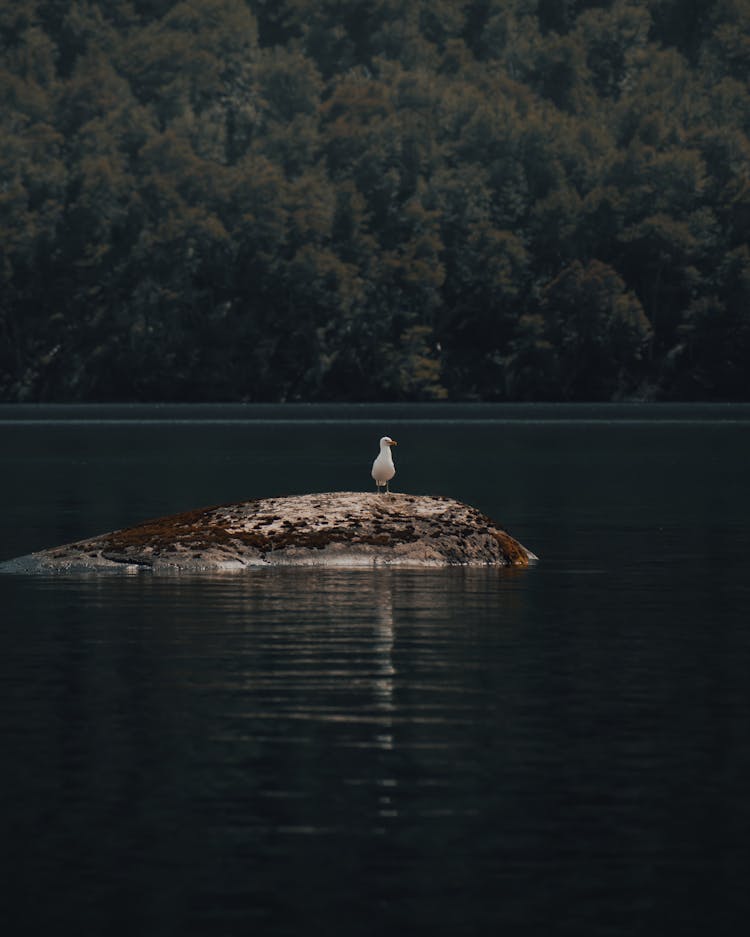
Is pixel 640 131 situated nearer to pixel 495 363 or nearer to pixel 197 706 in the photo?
pixel 495 363

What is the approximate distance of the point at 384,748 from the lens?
16.0m

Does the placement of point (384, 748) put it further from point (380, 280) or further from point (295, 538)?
point (380, 280)

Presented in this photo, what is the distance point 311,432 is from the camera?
115500 millimetres

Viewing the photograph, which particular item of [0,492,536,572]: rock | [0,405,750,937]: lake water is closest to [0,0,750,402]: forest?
[0,405,750,937]: lake water

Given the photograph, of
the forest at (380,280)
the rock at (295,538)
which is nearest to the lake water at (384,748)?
the rock at (295,538)

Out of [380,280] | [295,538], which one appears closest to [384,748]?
[295,538]

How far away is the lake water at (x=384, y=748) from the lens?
39.1ft

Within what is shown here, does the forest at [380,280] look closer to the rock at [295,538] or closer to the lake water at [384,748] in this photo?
the lake water at [384,748]

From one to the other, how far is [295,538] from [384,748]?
Answer: 15.0 m

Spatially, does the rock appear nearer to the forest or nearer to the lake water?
the lake water

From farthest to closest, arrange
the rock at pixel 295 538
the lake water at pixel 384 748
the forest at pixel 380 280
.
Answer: the forest at pixel 380 280 < the rock at pixel 295 538 < the lake water at pixel 384 748

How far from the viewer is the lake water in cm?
1191

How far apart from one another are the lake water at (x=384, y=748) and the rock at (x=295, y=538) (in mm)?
862

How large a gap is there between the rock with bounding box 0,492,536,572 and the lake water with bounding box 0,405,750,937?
862mm
